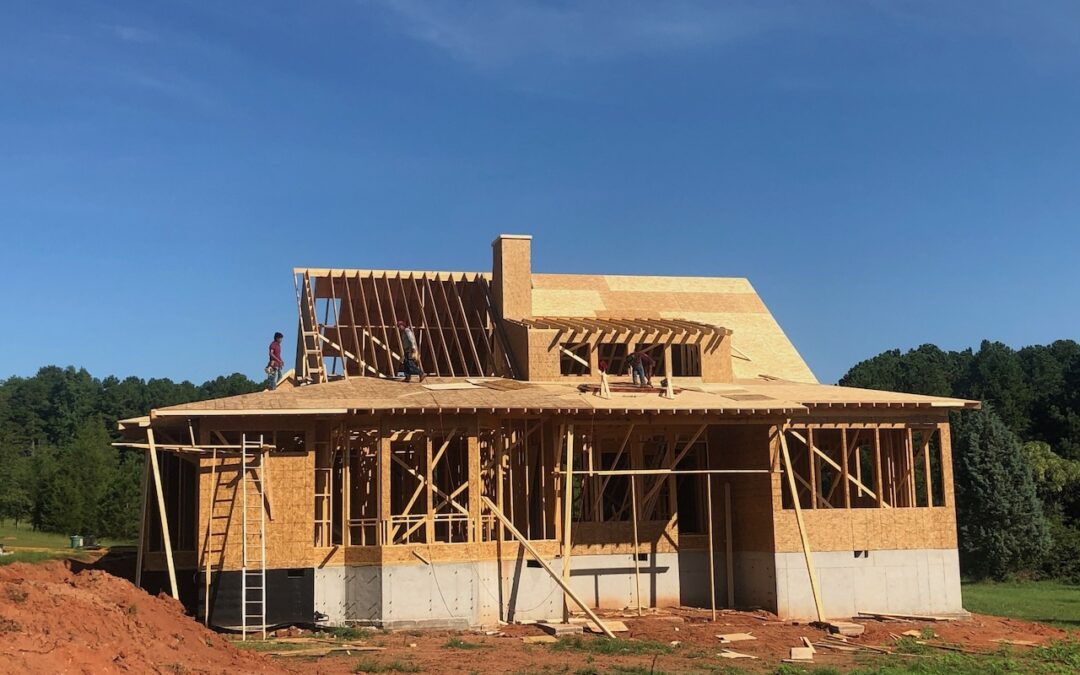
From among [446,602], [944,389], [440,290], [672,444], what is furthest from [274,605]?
[944,389]

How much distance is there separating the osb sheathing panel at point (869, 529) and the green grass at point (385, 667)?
11110mm

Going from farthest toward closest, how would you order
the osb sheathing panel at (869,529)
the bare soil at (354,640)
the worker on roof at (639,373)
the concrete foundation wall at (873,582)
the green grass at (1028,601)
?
1. the green grass at (1028,601)
2. the worker on roof at (639,373)
3. the osb sheathing panel at (869,529)
4. the concrete foundation wall at (873,582)
5. the bare soil at (354,640)

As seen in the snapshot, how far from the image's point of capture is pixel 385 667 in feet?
57.2

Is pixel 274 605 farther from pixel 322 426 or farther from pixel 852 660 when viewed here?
pixel 852 660

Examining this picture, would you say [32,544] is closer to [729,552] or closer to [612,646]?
[729,552]

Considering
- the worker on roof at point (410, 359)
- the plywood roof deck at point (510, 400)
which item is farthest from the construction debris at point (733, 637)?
the worker on roof at point (410, 359)

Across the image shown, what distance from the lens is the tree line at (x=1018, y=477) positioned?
42469 millimetres

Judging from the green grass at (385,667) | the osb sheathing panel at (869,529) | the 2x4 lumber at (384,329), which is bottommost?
the green grass at (385,667)

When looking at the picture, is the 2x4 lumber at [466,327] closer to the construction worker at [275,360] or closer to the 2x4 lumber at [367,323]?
the 2x4 lumber at [367,323]

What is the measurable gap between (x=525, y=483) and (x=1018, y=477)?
87.2ft

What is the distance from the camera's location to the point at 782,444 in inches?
1007

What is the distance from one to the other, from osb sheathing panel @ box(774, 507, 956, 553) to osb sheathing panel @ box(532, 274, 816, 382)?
7.52m

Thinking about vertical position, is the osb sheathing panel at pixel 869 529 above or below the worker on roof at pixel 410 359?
below

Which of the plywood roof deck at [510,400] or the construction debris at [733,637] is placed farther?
the plywood roof deck at [510,400]
